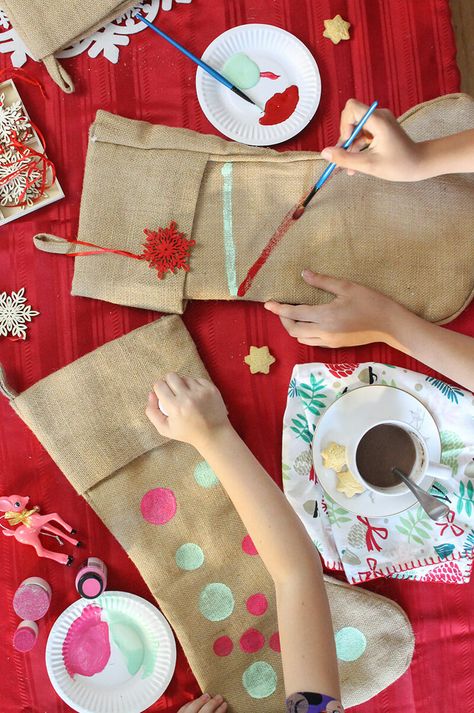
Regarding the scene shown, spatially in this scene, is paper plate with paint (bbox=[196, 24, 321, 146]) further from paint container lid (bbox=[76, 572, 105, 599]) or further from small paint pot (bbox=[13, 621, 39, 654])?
small paint pot (bbox=[13, 621, 39, 654])

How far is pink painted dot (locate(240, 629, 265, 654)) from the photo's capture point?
991 millimetres

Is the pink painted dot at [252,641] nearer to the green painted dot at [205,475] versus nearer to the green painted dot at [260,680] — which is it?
the green painted dot at [260,680]

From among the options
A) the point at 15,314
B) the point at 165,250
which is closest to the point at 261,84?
the point at 165,250

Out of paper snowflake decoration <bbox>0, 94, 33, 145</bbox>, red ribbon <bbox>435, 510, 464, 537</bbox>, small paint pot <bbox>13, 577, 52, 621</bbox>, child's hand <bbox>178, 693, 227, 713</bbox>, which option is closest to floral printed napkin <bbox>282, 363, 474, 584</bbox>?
red ribbon <bbox>435, 510, 464, 537</bbox>

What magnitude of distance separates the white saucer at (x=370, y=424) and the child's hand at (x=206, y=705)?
1.16ft

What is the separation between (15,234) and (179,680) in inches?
29.9

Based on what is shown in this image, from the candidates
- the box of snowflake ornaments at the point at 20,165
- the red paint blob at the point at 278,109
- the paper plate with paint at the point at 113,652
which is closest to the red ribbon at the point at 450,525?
the paper plate with paint at the point at 113,652

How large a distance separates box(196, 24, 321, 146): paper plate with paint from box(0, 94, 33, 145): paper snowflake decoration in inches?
11.3

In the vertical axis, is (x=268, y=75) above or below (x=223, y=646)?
above

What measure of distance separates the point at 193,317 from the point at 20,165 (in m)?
0.37

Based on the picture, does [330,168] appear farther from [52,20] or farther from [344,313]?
[52,20]

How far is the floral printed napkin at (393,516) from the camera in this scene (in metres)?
0.98

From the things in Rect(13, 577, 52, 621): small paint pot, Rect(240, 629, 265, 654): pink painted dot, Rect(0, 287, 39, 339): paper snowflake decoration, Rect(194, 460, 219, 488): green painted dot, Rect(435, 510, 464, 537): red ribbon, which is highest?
Rect(0, 287, 39, 339): paper snowflake decoration

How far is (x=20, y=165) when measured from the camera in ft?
3.34
